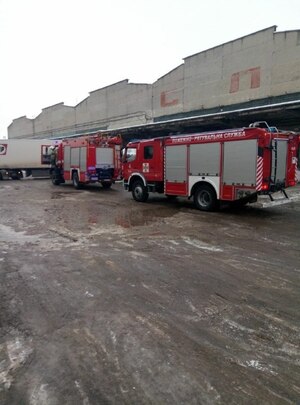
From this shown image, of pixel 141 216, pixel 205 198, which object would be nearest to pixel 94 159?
pixel 141 216

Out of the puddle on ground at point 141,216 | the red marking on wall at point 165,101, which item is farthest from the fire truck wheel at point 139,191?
the red marking on wall at point 165,101

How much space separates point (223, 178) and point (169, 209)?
2.47 metres

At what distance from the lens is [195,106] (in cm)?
3828

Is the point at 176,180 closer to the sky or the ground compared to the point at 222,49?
closer to the ground

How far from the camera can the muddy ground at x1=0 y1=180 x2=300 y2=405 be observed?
2.84 m

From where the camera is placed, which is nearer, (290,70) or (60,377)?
(60,377)

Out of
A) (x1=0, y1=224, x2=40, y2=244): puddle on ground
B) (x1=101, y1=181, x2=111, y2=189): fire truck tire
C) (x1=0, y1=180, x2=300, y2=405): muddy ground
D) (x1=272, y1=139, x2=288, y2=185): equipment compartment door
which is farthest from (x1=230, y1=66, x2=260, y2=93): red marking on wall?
(x1=0, y1=224, x2=40, y2=244): puddle on ground

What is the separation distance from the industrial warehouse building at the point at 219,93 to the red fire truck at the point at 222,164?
8.80 m

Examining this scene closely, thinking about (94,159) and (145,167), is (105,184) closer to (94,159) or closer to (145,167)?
(94,159)

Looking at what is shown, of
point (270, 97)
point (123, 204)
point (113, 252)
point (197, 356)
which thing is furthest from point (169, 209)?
point (270, 97)

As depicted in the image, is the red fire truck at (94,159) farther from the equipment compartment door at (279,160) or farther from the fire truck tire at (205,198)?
the equipment compartment door at (279,160)

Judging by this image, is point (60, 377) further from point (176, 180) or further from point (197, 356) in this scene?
point (176, 180)

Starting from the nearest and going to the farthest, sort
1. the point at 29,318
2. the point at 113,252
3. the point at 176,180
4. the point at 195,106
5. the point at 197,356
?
the point at 197,356
the point at 29,318
the point at 113,252
the point at 176,180
the point at 195,106

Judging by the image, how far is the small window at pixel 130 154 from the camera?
48.1 ft
